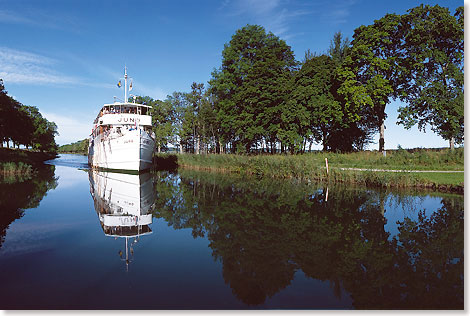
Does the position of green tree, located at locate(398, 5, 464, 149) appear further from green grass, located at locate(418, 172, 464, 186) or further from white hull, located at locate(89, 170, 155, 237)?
white hull, located at locate(89, 170, 155, 237)

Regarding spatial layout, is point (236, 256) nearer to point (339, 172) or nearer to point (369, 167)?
point (339, 172)

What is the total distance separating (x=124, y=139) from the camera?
30.6m

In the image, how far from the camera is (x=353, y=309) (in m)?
5.04

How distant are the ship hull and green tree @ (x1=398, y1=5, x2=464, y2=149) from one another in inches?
1112

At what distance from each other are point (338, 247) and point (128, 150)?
27213mm

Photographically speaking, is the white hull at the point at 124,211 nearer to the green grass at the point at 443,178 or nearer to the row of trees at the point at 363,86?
the green grass at the point at 443,178

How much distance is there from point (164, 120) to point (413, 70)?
5524 cm

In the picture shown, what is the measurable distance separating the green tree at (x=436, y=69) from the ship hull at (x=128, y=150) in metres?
28.2

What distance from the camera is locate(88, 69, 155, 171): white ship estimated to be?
101 ft

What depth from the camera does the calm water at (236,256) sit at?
5.33 meters

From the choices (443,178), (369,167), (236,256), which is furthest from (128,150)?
(443,178)

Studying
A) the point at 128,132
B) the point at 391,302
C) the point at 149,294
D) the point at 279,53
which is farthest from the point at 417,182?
the point at 279,53

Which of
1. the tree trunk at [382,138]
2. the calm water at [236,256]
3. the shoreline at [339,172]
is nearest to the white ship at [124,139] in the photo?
the shoreline at [339,172]

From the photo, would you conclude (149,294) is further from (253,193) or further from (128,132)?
(128,132)
